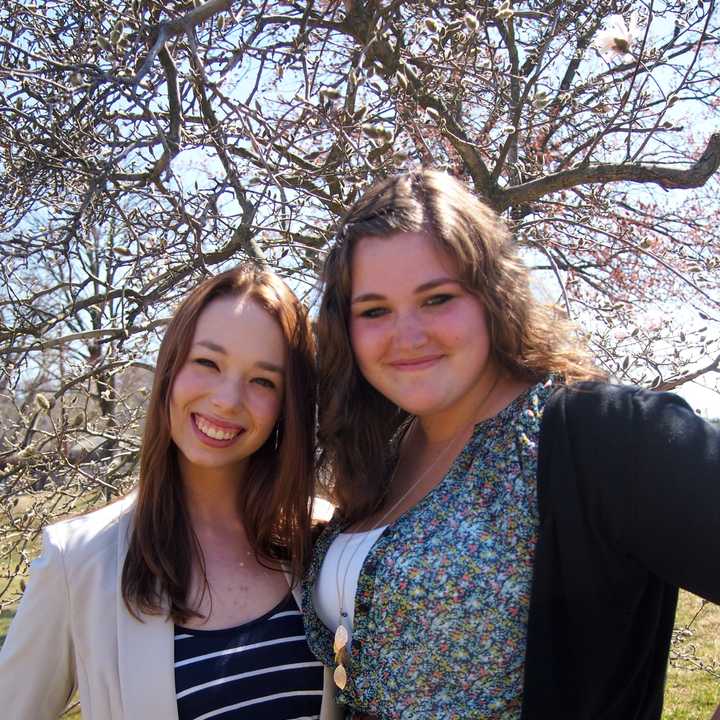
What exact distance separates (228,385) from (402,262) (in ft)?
1.80

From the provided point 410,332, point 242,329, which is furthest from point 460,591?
point 242,329

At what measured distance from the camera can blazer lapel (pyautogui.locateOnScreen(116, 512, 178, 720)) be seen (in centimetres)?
167

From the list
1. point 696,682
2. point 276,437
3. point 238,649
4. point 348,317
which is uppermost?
point 348,317

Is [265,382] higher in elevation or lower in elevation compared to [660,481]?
higher

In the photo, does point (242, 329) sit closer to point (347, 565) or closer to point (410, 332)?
point (410, 332)

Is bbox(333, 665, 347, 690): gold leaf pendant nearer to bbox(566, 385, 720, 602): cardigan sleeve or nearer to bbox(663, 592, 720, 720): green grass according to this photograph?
bbox(566, 385, 720, 602): cardigan sleeve

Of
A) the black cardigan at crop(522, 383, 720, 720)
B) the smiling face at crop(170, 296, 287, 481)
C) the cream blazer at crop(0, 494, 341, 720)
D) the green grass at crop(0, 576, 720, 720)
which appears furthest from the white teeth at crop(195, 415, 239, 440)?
the green grass at crop(0, 576, 720, 720)

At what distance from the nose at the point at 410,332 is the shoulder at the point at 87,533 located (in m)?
0.82

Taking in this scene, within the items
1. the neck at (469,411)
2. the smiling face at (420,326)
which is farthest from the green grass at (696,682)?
the smiling face at (420,326)

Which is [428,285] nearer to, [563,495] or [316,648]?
[563,495]

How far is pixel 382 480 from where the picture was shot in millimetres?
1998

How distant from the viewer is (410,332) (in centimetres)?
170

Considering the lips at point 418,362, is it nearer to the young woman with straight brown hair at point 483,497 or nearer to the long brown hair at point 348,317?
the young woman with straight brown hair at point 483,497

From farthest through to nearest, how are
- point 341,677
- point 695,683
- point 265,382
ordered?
point 695,683 < point 265,382 < point 341,677
